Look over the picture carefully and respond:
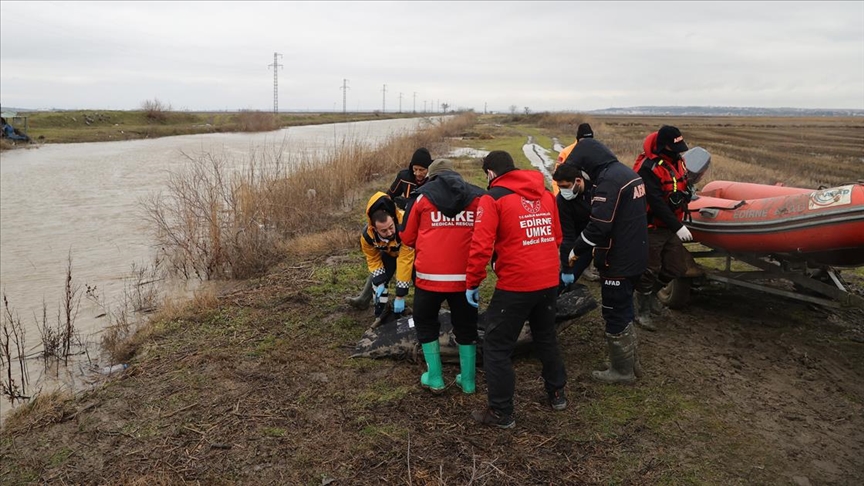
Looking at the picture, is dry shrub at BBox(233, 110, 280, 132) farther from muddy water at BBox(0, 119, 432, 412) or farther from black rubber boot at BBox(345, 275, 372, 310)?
black rubber boot at BBox(345, 275, 372, 310)

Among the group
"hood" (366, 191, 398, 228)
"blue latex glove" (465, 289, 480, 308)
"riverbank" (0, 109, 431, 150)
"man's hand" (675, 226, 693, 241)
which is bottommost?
"blue latex glove" (465, 289, 480, 308)

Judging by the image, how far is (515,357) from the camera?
4.71m

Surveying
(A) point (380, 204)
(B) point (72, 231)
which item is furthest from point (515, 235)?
(B) point (72, 231)

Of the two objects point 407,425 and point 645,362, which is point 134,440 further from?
point 645,362

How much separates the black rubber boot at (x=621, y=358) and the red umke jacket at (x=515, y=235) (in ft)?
3.42

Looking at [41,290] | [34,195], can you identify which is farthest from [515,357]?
[34,195]

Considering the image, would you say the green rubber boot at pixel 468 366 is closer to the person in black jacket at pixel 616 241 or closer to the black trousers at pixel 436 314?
the black trousers at pixel 436 314

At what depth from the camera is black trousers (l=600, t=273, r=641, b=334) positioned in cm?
416

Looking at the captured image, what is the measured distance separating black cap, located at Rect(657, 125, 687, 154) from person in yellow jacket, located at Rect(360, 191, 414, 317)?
96.1 inches

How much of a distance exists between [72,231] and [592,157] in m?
11.1

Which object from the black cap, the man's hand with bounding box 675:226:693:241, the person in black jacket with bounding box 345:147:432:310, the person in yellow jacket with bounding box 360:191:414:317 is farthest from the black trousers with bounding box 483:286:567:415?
the black cap

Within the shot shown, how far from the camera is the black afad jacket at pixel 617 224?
13.1 ft

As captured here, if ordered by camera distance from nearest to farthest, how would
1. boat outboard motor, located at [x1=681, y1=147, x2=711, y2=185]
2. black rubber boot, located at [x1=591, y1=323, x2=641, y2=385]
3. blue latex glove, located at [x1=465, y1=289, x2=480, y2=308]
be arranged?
blue latex glove, located at [x1=465, y1=289, x2=480, y2=308] → black rubber boot, located at [x1=591, y1=323, x2=641, y2=385] → boat outboard motor, located at [x1=681, y1=147, x2=711, y2=185]

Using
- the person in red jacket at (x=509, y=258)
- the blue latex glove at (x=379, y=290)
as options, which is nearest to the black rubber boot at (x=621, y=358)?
the person in red jacket at (x=509, y=258)
